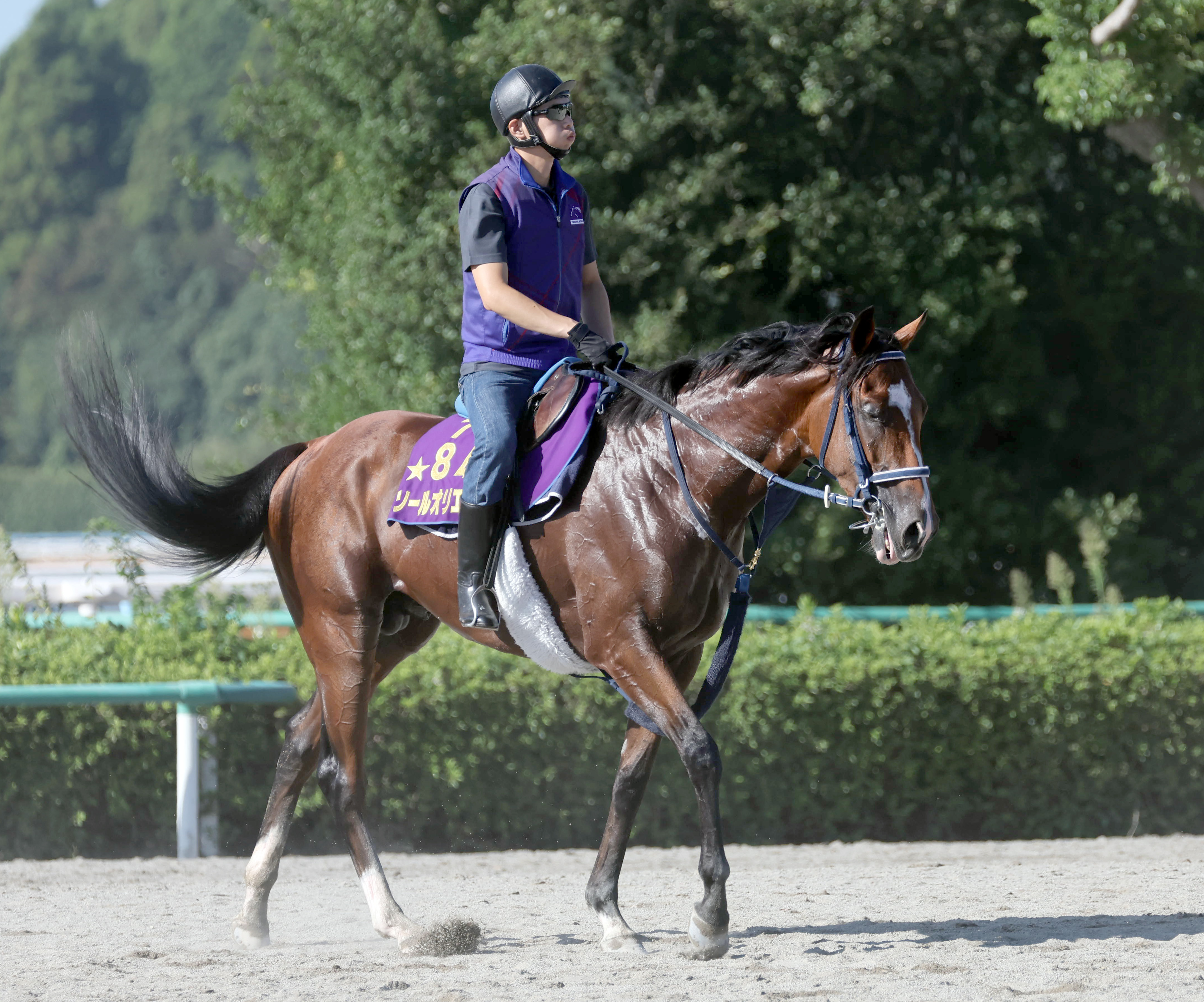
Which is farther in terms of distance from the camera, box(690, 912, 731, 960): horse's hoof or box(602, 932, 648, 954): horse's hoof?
box(602, 932, 648, 954): horse's hoof

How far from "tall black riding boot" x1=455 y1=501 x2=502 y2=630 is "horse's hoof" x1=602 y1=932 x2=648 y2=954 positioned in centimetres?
106

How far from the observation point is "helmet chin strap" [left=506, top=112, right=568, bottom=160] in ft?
15.2

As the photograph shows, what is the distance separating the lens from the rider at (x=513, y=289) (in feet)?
14.7

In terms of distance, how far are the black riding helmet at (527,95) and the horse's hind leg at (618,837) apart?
77.8 inches

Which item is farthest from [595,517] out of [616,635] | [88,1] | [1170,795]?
[88,1]

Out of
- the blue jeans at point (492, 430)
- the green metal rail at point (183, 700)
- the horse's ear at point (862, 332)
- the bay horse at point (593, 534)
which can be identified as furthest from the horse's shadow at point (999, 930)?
the green metal rail at point (183, 700)

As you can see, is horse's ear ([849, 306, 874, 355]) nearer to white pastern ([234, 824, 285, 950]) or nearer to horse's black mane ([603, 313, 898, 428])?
horse's black mane ([603, 313, 898, 428])

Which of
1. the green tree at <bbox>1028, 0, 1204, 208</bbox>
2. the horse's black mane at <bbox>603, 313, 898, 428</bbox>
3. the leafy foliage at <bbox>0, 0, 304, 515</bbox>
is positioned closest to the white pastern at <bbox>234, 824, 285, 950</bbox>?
the horse's black mane at <bbox>603, 313, 898, 428</bbox>

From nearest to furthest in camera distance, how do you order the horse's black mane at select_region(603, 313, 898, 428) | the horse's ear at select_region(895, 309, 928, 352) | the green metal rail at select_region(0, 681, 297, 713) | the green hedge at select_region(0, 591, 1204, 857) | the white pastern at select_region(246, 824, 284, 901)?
1. the horse's ear at select_region(895, 309, 928, 352)
2. the horse's black mane at select_region(603, 313, 898, 428)
3. the white pastern at select_region(246, 824, 284, 901)
4. the green metal rail at select_region(0, 681, 297, 713)
5. the green hedge at select_region(0, 591, 1204, 857)

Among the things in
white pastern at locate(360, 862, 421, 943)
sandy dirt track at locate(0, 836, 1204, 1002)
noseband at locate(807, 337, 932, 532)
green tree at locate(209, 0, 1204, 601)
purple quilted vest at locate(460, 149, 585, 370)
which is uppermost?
green tree at locate(209, 0, 1204, 601)

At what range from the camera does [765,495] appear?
442 centimetres

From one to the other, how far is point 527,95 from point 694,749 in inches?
84.6

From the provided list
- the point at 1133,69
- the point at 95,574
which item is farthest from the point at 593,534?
the point at 1133,69

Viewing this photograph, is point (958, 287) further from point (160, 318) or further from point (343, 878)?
point (160, 318)
